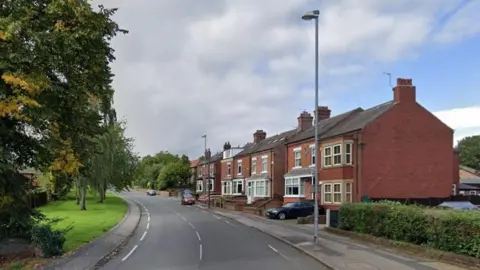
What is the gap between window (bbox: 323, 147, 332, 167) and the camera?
139ft

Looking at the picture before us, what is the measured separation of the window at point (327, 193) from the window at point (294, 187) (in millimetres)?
5374

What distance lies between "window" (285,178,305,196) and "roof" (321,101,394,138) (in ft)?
20.3

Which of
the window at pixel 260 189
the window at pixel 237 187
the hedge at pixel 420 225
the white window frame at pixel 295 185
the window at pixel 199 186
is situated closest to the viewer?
the hedge at pixel 420 225

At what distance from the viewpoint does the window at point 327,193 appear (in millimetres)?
41737

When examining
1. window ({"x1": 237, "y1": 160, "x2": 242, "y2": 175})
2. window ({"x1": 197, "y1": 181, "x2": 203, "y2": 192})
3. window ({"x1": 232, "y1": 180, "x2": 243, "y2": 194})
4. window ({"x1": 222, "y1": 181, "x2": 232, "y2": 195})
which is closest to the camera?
window ({"x1": 232, "y1": 180, "x2": 243, "y2": 194})

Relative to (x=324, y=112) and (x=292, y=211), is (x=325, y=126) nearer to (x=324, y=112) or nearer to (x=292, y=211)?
(x=324, y=112)

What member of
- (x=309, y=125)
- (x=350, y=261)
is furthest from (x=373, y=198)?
(x=350, y=261)

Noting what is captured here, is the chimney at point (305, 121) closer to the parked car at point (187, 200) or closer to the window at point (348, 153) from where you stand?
the window at point (348, 153)

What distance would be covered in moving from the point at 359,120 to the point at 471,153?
3148 inches

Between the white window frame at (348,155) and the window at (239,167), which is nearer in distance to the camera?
the white window frame at (348,155)

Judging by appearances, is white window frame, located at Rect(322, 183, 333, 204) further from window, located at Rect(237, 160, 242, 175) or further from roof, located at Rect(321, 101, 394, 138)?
window, located at Rect(237, 160, 242, 175)

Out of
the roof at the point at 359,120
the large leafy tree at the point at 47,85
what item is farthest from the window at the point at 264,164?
the large leafy tree at the point at 47,85

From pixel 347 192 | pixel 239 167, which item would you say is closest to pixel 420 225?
pixel 347 192

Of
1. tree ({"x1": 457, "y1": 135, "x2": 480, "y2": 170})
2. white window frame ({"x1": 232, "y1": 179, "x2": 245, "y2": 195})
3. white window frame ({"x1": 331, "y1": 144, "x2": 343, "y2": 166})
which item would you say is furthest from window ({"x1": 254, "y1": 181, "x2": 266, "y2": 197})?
tree ({"x1": 457, "y1": 135, "x2": 480, "y2": 170})
